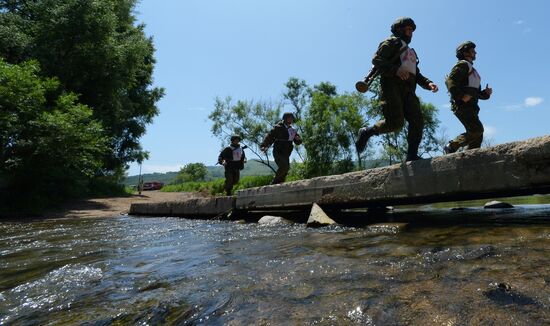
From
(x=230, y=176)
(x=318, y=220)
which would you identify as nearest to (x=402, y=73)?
(x=318, y=220)

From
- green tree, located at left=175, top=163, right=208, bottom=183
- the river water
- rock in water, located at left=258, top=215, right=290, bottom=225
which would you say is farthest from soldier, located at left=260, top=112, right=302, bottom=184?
green tree, located at left=175, top=163, right=208, bottom=183

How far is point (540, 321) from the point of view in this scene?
1.46 meters

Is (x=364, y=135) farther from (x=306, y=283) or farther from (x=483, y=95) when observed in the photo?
(x=306, y=283)

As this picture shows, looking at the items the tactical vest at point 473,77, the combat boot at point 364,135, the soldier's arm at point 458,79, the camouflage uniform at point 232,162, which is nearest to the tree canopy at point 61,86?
the camouflage uniform at point 232,162

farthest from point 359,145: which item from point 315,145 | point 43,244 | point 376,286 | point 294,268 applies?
point 315,145

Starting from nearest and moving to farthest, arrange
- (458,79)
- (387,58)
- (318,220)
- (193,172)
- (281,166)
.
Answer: (387,58), (318,220), (458,79), (281,166), (193,172)

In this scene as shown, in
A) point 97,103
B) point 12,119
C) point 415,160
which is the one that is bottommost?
point 415,160

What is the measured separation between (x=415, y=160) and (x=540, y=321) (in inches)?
125

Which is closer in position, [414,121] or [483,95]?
[414,121]

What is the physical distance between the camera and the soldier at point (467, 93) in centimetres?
517

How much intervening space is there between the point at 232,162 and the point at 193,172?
73.2m

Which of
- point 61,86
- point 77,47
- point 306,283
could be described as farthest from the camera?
point 77,47

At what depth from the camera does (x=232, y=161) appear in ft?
33.7

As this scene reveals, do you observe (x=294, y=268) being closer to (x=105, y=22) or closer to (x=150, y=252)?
(x=150, y=252)
